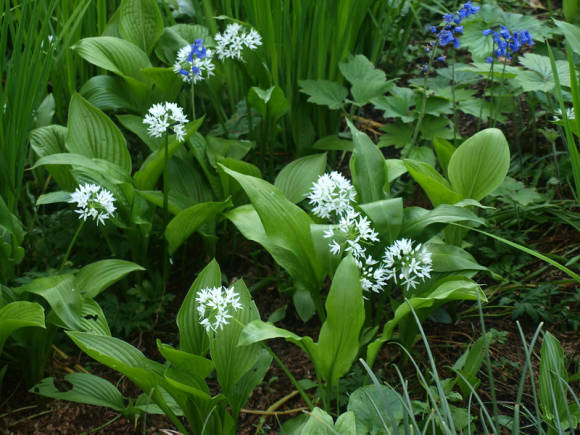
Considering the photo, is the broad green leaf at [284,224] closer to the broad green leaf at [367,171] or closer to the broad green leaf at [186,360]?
the broad green leaf at [367,171]

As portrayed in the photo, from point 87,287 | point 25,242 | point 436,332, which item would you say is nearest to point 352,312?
point 436,332

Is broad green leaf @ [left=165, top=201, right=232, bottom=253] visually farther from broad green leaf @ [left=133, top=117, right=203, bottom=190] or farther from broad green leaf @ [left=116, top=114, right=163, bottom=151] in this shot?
broad green leaf @ [left=116, top=114, right=163, bottom=151]

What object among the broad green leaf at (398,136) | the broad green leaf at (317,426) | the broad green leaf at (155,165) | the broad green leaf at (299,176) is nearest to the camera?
the broad green leaf at (317,426)

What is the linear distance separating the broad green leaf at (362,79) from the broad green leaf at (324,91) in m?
0.06

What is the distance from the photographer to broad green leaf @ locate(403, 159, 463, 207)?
1.84m

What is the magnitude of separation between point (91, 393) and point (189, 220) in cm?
62

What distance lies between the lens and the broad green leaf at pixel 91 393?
1.75 meters

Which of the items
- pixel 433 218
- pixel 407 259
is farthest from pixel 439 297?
pixel 433 218

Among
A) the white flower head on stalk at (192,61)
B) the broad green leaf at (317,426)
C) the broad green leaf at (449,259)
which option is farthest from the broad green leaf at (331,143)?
the broad green leaf at (317,426)

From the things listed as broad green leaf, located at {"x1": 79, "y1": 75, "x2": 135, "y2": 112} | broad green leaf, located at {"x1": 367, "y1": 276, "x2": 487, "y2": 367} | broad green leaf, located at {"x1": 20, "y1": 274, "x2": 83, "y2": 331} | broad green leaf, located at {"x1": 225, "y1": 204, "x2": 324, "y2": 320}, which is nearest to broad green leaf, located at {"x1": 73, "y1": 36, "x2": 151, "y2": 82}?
broad green leaf, located at {"x1": 79, "y1": 75, "x2": 135, "y2": 112}

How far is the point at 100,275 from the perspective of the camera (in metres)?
1.90

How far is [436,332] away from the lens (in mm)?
2068

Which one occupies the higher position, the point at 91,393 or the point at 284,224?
the point at 284,224

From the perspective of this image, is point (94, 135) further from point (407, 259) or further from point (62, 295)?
point (407, 259)
